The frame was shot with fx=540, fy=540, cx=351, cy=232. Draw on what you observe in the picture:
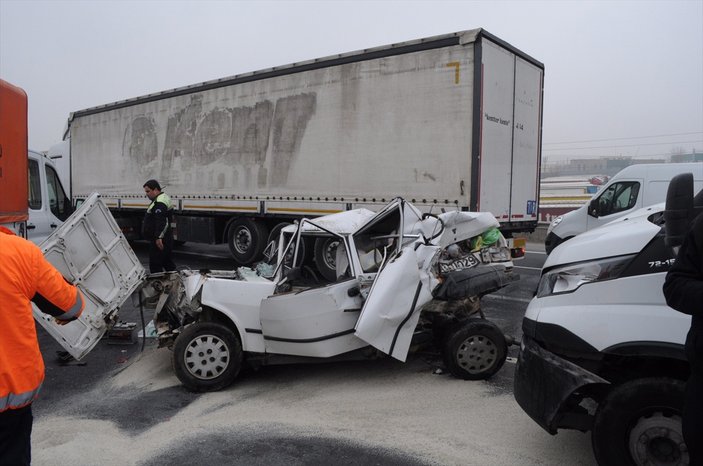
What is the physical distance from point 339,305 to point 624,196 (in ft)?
30.1

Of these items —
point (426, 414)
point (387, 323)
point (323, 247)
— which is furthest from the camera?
point (323, 247)

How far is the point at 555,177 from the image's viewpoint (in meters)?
42.2

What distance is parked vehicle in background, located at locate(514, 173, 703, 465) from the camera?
274 centimetres

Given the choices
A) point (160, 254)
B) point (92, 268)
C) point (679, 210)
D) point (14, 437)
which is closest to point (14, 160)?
point (92, 268)

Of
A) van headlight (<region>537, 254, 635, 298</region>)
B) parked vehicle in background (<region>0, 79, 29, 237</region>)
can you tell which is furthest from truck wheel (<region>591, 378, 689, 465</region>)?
parked vehicle in background (<region>0, 79, 29, 237</region>)

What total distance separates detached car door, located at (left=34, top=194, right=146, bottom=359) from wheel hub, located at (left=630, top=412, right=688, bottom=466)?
4353 millimetres

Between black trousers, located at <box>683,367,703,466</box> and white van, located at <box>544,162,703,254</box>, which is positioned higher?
white van, located at <box>544,162,703,254</box>

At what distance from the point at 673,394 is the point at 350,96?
26.1ft

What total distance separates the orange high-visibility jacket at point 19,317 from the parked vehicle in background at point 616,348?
2.62 metres

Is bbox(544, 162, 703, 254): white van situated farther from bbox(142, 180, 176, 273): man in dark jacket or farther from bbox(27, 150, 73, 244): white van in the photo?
bbox(27, 150, 73, 244): white van

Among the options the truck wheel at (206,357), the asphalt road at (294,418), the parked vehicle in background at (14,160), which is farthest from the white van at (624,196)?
the parked vehicle in background at (14,160)

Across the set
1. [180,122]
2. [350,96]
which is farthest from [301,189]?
[180,122]

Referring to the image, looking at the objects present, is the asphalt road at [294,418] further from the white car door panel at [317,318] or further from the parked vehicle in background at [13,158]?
the parked vehicle in background at [13,158]

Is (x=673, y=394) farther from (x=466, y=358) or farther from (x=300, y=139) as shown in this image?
(x=300, y=139)
